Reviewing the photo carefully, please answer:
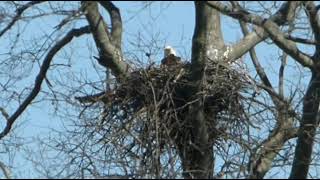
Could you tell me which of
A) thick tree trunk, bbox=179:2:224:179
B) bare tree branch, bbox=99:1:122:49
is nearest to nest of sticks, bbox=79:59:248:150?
thick tree trunk, bbox=179:2:224:179

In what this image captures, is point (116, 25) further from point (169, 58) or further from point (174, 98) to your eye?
point (174, 98)

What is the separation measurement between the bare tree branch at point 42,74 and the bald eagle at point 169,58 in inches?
37.3

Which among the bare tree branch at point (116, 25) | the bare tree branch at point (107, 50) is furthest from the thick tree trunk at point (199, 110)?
the bare tree branch at point (116, 25)

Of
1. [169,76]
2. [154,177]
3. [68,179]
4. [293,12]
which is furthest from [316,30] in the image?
[68,179]

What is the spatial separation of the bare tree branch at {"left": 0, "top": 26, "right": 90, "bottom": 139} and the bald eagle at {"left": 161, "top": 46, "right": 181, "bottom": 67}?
948 millimetres

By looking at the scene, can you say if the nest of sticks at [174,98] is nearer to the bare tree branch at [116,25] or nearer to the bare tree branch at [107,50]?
the bare tree branch at [107,50]

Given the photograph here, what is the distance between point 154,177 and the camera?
10.5 m

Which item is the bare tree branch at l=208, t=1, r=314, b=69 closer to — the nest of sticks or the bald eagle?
the nest of sticks

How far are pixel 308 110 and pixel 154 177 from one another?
7.00 ft

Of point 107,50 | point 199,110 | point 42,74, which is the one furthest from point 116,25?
point 199,110

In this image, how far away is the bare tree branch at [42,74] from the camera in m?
12.2

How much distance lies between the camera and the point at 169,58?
1262 centimetres

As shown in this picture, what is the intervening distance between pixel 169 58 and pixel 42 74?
1.49 meters

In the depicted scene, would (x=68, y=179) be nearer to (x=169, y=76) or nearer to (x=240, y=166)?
(x=240, y=166)
